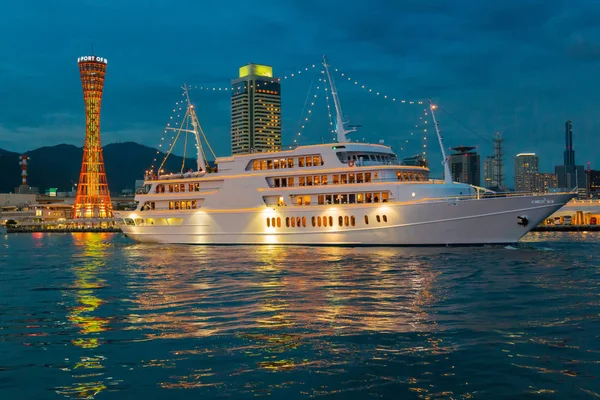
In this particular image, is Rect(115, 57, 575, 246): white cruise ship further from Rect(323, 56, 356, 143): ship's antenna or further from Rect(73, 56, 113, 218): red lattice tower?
Rect(73, 56, 113, 218): red lattice tower

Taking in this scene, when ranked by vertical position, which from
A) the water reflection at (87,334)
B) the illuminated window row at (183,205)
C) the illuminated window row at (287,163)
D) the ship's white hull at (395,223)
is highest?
Answer: the illuminated window row at (287,163)

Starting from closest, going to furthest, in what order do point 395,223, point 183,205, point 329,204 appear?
point 395,223
point 329,204
point 183,205

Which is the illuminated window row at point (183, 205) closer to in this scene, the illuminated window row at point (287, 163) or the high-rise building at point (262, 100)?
the illuminated window row at point (287, 163)

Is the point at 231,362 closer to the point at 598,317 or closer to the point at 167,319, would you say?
the point at 167,319

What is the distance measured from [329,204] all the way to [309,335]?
2516 cm

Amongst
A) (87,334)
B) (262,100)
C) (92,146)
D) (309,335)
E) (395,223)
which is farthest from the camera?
(262,100)

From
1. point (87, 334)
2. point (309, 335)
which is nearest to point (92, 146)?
point (87, 334)

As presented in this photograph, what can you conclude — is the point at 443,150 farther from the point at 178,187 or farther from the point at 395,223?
the point at 178,187

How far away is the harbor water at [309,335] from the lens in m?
8.86

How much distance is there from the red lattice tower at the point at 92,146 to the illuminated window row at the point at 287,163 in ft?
249

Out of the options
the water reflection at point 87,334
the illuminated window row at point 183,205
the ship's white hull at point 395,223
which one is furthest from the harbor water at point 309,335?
the illuminated window row at point 183,205

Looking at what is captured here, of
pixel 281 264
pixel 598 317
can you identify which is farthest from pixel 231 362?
pixel 281 264

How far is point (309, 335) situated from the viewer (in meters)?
12.0

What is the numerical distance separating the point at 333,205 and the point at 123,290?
61.5 feet
